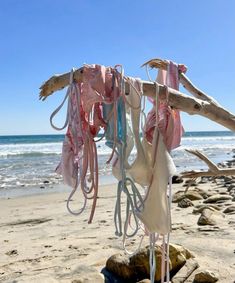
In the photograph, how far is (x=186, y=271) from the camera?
11.7 ft

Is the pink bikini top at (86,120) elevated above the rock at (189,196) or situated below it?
above

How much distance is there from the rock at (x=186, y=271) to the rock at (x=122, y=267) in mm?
373

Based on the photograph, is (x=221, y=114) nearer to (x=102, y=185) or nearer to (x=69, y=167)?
(x=69, y=167)

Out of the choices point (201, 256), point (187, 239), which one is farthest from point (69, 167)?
point (187, 239)

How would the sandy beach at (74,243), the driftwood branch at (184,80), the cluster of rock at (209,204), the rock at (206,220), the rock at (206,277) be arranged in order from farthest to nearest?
the cluster of rock at (209,204) < the rock at (206,220) < the sandy beach at (74,243) < the rock at (206,277) < the driftwood branch at (184,80)

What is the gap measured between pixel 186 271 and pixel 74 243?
1.89 m

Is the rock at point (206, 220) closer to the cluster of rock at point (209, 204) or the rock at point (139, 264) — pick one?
the cluster of rock at point (209, 204)

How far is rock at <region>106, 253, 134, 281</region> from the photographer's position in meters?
3.54

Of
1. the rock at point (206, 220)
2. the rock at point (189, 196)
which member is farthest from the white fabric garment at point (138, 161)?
the rock at point (189, 196)

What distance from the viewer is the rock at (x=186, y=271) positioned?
3457 mm

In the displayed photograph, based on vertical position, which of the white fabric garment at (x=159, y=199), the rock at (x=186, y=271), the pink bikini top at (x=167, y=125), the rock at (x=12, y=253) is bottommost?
the rock at (x=12, y=253)

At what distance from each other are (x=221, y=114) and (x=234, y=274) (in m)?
1.87

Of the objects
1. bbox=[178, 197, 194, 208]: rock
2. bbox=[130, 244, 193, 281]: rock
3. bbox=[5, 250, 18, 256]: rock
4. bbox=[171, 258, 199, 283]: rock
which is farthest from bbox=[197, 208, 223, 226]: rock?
bbox=[5, 250, 18, 256]: rock

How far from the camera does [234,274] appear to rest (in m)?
3.50
